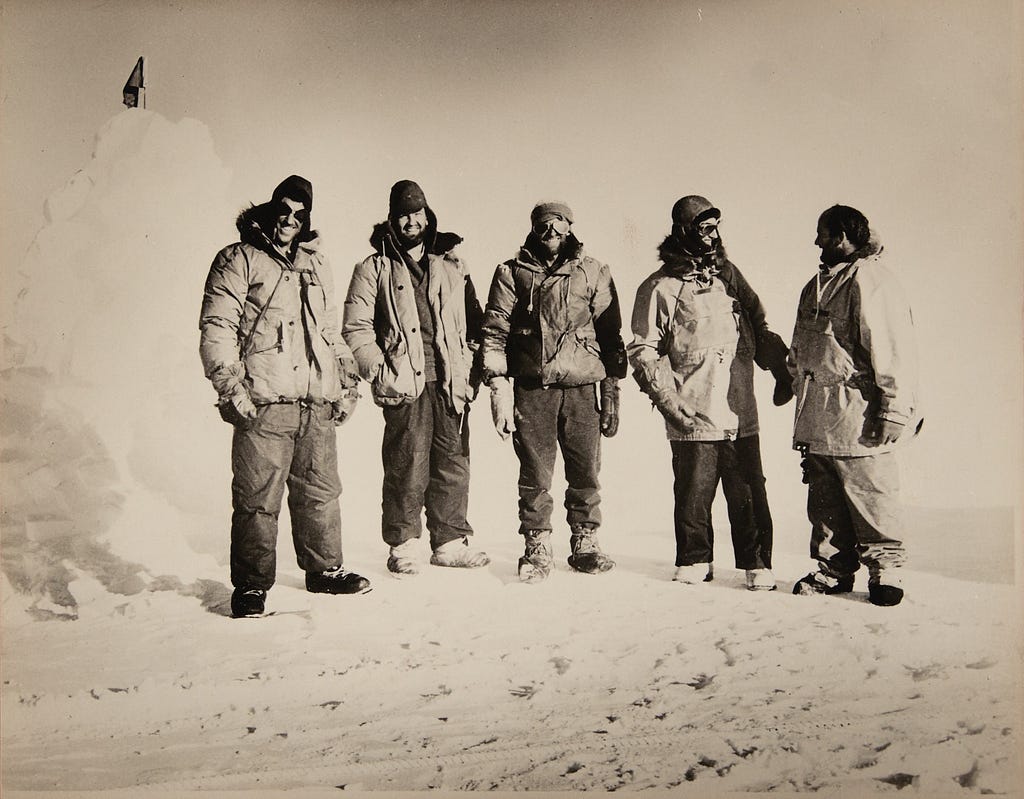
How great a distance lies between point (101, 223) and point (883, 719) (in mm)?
2945

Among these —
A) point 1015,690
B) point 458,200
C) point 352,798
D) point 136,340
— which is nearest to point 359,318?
point 458,200

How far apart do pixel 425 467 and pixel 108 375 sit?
1.09 meters

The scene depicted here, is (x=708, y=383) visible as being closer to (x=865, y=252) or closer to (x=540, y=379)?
(x=540, y=379)

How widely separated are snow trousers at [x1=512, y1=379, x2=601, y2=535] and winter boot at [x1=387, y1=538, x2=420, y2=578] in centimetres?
37

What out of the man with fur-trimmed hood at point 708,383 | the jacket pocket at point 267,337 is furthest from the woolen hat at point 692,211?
the jacket pocket at point 267,337

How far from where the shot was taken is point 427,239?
10.4 ft

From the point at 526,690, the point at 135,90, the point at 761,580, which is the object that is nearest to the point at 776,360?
the point at 761,580

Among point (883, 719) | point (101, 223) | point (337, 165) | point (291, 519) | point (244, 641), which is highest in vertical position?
point (337, 165)

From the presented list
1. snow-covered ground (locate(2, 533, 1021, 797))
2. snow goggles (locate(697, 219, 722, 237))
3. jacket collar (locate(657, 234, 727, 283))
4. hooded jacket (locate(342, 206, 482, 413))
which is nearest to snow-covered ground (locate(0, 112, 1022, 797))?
snow-covered ground (locate(2, 533, 1021, 797))

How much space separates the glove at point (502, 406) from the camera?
311 cm

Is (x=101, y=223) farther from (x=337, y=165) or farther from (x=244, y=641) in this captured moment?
(x=244, y=641)

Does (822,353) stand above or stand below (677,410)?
above

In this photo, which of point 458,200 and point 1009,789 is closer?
point 1009,789

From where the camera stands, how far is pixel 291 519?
10.1ft
